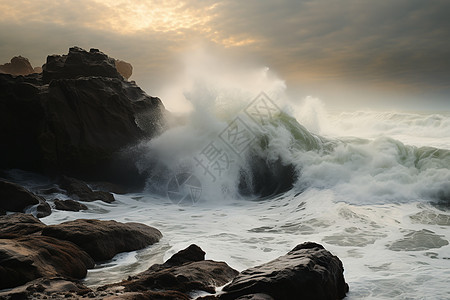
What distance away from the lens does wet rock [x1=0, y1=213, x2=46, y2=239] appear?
18.9 feet

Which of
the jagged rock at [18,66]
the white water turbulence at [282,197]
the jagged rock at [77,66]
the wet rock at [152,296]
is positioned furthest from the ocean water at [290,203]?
the jagged rock at [18,66]

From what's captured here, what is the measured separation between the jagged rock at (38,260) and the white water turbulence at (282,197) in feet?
0.92

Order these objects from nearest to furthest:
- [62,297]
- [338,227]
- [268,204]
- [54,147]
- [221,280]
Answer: [62,297] < [221,280] < [338,227] < [268,204] < [54,147]

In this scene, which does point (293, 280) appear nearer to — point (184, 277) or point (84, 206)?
point (184, 277)

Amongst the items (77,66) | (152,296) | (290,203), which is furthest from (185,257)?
(77,66)

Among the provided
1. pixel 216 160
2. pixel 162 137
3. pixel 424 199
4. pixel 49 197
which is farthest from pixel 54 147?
pixel 424 199

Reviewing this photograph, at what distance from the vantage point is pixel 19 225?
6.00 meters

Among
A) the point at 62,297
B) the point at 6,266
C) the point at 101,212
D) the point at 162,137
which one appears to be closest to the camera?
the point at 62,297

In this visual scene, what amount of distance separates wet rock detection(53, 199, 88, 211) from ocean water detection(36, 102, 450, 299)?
273mm

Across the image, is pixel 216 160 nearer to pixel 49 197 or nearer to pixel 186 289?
pixel 49 197

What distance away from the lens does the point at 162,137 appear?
14.0 metres

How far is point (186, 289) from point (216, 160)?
10134 millimetres

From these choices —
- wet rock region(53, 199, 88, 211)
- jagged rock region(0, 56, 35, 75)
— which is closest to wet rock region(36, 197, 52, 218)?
wet rock region(53, 199, 88, 211)

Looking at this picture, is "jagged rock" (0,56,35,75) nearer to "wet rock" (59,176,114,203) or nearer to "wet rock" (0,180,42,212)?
"wet rock" (59,176,114,203)
